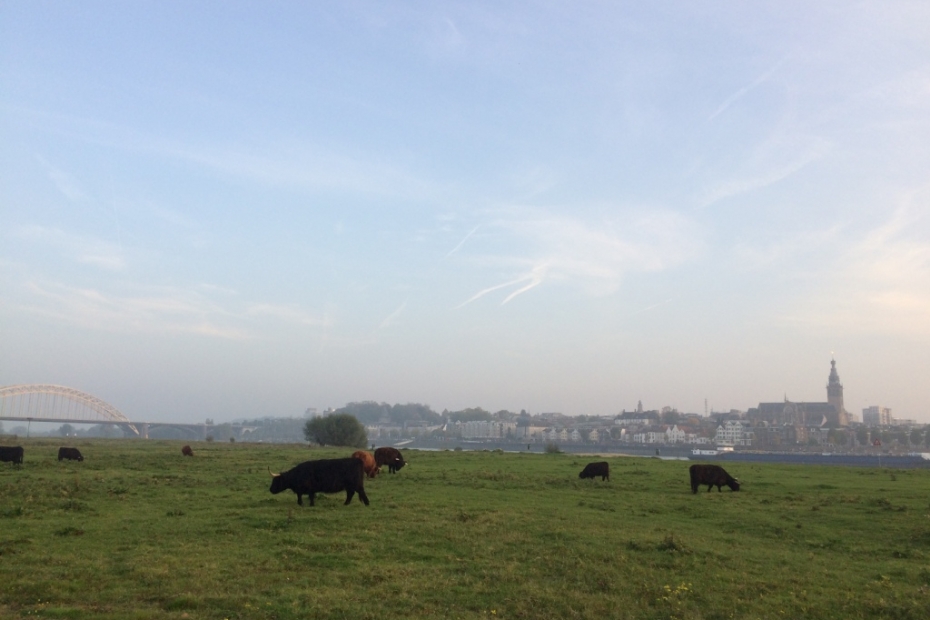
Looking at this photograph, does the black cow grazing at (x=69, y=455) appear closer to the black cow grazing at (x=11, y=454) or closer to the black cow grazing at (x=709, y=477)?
the black cow grazing at (x=11, y=454)

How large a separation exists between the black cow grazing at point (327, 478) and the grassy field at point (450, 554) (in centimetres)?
55

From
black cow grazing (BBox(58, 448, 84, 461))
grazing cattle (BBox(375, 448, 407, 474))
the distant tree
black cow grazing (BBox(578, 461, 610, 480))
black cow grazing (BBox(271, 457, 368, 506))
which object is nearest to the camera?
black cow grazing (BBox(271, 457, 368, 506))

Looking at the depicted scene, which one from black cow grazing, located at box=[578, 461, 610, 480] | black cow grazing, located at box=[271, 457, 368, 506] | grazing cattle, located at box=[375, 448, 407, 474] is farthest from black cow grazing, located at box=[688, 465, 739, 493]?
black cow grazing, located at box=[271, 457, 368, 506]

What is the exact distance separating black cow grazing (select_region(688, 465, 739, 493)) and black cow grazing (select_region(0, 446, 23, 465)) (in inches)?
1343

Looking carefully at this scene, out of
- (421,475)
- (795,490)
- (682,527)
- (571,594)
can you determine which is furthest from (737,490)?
(571,594)

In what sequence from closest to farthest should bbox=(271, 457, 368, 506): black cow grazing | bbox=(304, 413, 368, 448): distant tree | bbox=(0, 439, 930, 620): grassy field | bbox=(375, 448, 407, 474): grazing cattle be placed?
bbox=(0, 439, 930, 620): grassy field → bbox=(271, 457, 368, 506): black cow grazing → bbox=(375, 448, 407, 474): grazing cattle → bbox=(304, 413, 368, 448): distant tree

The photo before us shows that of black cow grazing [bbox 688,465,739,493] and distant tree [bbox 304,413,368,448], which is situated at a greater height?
black cow grazing [bbox 688,465,739,493]

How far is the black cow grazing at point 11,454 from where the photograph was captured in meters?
35.8

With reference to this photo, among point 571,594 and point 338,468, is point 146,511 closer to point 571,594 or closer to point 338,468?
point 338,468

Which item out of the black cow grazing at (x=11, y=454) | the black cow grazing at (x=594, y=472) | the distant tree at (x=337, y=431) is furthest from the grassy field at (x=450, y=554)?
the distant tree at (x=337, y=431)

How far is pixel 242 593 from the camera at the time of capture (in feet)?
37.9

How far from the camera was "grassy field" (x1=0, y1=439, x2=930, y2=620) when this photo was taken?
11484 millimetres

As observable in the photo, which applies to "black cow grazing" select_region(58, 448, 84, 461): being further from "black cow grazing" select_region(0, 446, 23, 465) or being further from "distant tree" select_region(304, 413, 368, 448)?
"distant tree" select_region(304, 413, 368, 448)

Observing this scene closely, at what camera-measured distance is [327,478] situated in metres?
21.3
